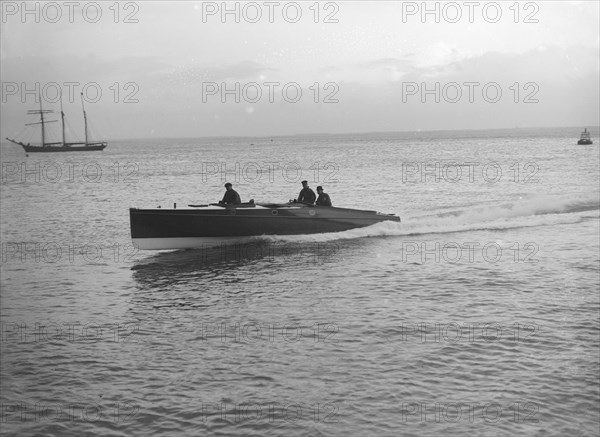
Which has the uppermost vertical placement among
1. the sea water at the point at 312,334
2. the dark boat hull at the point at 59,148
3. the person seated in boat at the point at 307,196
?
the dark boat hull at the point at 59,148

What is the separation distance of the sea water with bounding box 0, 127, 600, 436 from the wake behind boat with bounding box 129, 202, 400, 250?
0.53 metres

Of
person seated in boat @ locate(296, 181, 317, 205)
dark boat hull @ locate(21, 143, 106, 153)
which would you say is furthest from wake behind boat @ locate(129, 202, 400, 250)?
dark boat hull @ locate(21, 143, 106, 153)

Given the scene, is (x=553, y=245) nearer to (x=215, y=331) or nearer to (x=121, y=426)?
(x=215, y=331)

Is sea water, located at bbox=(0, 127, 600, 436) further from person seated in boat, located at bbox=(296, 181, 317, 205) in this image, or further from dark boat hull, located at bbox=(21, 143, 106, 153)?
dark boat hull, located at bbox=(21, 143, 106, 153)

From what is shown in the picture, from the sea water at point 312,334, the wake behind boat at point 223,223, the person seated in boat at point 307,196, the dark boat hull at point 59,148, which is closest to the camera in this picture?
the sea water at point 312,334

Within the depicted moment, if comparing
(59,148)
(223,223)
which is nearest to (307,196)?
(223,223)

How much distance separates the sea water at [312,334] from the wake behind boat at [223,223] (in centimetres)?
53

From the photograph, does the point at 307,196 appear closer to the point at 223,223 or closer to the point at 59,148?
the point at 223,223

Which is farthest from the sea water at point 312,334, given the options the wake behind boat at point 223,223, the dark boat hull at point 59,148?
the dark boat hull at point 59,148

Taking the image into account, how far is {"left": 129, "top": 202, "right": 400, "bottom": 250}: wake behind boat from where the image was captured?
25.0m

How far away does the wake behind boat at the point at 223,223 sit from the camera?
2500cm

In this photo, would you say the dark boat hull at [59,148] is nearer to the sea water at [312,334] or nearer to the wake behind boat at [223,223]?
the sea water at [312,334]

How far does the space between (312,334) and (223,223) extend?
11745 millimetres

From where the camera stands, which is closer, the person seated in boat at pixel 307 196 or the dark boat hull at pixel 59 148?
the person seated in boat at pixel 307 196
